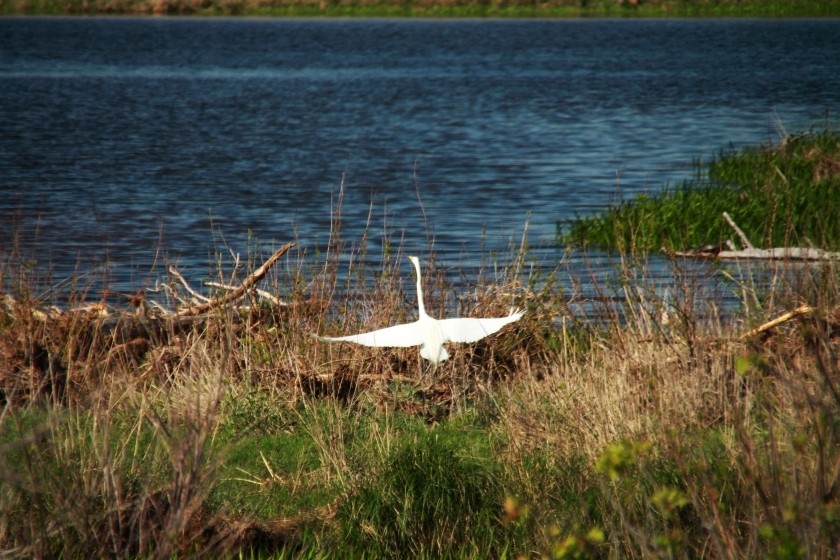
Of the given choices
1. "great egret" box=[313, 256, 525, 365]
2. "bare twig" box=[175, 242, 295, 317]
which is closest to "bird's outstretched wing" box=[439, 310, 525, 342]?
"great egret" box=[313, 256, 525, 365]

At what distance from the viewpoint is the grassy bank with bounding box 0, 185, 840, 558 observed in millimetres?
3840

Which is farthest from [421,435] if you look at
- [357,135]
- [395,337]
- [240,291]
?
[357,135]

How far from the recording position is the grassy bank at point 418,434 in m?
3.84

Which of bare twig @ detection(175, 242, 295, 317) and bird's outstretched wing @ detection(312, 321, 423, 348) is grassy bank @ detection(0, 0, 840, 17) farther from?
bird's outstretched wing @ detection(312, 321, 423, 348)

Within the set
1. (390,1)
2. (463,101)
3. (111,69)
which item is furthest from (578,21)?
(463,101)

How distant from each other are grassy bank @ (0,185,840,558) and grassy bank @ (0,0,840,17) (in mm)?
71585

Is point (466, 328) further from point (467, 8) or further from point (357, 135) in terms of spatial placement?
point (467, 8)

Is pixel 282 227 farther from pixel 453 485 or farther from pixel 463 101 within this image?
pixel 463 101

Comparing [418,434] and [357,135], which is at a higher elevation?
[418,434]

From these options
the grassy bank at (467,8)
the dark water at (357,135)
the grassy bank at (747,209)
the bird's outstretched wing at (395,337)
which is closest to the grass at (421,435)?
the bird's outstretched wing at (395,337)

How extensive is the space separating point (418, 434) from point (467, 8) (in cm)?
7793

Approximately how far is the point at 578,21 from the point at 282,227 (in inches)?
3043

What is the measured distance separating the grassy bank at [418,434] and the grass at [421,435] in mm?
18

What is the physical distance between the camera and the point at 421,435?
626 centimetres
